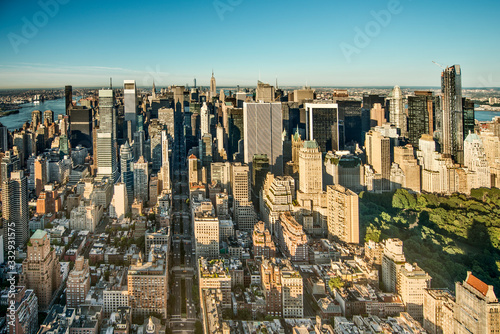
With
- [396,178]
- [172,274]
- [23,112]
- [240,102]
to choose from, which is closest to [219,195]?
[172,274]

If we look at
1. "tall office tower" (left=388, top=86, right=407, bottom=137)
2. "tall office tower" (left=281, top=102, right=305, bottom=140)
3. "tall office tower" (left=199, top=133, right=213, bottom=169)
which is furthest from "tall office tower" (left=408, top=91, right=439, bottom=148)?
"tall office tower" (left=199, top=133, right=213, bottom=169)

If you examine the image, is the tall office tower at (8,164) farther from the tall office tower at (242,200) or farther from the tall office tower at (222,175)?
the tall office tower at (222,175)

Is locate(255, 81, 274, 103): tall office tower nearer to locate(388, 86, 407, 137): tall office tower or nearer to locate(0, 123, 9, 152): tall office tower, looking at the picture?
locate(388, 86, 407, 137): tall office tower

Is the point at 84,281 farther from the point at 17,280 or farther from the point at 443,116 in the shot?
the point at 443,116

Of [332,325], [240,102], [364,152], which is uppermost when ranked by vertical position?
[240,102]

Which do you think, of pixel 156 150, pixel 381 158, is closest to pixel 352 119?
pixel 381 158

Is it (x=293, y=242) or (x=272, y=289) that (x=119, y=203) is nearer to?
(x=293, y=242)
